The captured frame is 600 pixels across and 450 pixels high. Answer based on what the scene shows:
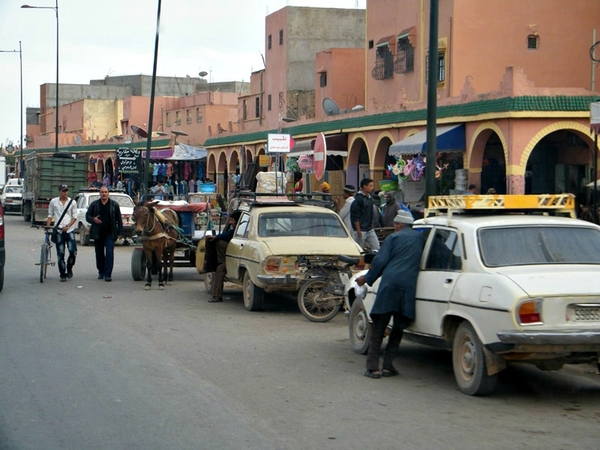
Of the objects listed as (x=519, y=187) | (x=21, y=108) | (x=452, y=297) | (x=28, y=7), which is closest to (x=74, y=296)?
(x=452, y=297)

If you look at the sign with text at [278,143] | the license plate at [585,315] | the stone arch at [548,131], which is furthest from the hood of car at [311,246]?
the stone arch at [548,131]

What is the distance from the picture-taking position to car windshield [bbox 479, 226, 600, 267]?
8.52m

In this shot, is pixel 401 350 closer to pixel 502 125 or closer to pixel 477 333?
pixel 477 333

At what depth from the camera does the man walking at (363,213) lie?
1705 centimetres

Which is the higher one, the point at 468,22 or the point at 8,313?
the point at 468,22

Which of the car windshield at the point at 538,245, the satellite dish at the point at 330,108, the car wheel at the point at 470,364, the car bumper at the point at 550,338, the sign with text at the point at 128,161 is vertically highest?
the satellite dish at the point at 330,108

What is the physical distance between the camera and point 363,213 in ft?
56.2

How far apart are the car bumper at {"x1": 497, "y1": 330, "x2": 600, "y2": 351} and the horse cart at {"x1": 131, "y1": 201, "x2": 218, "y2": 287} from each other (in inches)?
407

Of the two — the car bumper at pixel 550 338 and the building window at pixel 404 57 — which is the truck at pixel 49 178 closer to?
the building window at pixel 404 57

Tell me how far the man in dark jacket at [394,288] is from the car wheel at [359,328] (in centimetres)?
105

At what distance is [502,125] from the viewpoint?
24016 mm

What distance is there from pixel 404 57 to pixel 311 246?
22825mm

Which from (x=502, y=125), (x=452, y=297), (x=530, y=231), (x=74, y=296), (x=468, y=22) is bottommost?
(x=74, y=296)

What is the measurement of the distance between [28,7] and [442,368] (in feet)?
135
